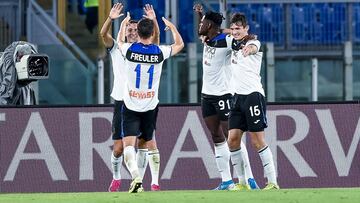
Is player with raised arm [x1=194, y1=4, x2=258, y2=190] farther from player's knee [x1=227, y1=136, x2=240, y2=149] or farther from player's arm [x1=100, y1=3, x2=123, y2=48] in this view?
player's arm [x1=100, y1=3, x2=123, y2=48]

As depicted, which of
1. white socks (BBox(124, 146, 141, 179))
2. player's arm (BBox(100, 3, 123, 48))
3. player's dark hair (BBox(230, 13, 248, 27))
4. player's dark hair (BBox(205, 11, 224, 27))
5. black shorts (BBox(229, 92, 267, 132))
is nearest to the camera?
white socks (BBox(124, 146, 141, 179))

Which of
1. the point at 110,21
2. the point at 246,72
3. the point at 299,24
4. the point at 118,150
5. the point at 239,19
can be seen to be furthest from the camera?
the point at 299,24

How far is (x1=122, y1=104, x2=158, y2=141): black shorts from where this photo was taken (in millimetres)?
16188

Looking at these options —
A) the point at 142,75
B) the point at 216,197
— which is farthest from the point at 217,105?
the point at 216,197

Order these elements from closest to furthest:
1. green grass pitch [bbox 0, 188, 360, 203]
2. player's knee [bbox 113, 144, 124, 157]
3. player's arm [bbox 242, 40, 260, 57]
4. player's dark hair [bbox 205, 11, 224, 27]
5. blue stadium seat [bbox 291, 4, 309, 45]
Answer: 1. green grass pitch [bbox 0, 188, 360, 203]
2. player's arm [bbox 242, 40, 260, 57]
3. player's dark hair [bbox 205, 11, 224, 27]
4. player's knee [bbox 113, 144, 124, 157]
5. blue stadium seat [bbox 291, 4, 309, 45]

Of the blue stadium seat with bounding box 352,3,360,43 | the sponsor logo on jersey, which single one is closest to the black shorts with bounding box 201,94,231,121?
the sponsor logo on jersey

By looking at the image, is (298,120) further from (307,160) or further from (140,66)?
(140,66)

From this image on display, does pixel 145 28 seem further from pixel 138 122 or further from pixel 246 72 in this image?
pixel 246 72

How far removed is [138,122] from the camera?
16.3 m

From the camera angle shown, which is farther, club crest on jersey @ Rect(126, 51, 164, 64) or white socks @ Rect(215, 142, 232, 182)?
white socks @ Rect(215, 142, 232, 182)

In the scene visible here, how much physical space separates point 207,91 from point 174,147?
115 inches

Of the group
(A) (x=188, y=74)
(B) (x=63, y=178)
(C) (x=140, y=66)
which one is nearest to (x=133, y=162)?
(C) (x=140, y=66)

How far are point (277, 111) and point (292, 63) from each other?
4.01 metres

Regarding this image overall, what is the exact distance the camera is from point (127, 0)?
2419cm
